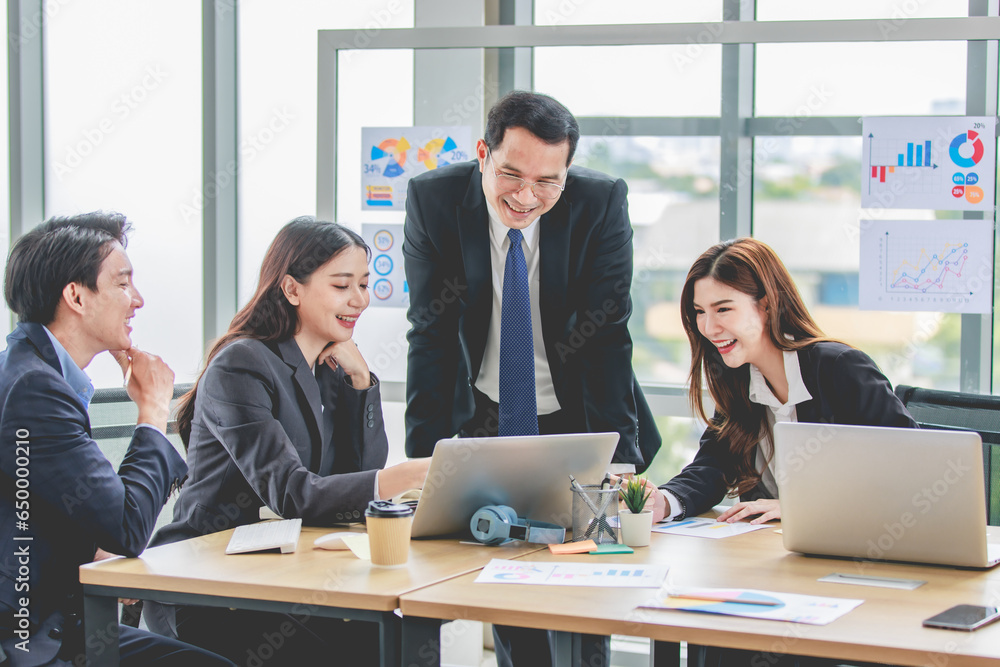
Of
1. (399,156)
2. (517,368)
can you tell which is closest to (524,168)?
(517,368)

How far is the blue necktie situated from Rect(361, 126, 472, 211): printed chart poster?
89 centimetres

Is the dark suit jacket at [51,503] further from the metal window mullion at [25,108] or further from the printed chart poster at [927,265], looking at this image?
the printed chart poster at [927,265]

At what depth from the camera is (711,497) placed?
209cm

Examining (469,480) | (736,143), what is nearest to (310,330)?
(469,480)

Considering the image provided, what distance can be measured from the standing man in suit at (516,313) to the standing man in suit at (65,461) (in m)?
0.77

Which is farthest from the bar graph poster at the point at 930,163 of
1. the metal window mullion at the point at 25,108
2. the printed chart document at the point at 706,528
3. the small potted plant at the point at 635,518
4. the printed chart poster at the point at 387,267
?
the metal window mullion at the point at 25,108

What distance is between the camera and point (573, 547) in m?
1.67

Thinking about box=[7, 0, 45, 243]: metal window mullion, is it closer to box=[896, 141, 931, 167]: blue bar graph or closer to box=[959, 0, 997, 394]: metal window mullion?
box=[896, 141, 931, 167]: blue bar graph

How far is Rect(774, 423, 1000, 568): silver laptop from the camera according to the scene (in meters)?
1.49

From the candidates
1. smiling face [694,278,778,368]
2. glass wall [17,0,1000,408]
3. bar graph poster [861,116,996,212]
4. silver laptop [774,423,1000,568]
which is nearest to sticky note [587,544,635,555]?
silver laptop [774,423,1000,568]

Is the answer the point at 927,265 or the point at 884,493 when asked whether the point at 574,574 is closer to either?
the point at 884,493

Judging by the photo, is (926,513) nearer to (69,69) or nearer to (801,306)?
(801,306)

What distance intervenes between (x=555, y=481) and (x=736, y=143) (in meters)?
1.56

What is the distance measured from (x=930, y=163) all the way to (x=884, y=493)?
1.57 m
